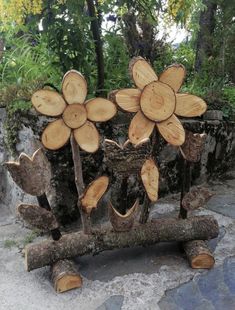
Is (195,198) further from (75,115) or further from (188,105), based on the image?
(75,115)

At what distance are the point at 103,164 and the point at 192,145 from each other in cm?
84

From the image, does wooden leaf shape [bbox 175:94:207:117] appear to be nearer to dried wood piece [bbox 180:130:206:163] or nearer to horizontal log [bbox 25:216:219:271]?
dried wood piece [bbox 180:130:206:163]

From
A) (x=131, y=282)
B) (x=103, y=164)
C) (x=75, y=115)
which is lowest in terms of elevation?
(x=131, y=282)

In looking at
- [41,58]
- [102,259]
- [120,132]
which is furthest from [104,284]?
[41,58]

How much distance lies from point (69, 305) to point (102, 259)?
1.65 feet

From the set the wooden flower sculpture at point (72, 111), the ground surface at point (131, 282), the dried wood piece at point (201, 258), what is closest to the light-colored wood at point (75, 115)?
the wooden flower sculpture at point (72, 111)

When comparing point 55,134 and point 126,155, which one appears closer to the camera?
point 55,134

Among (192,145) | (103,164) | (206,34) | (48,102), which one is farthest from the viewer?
(206,34)

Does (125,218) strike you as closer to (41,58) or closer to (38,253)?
(38,253)

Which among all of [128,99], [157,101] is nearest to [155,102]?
[157,101]

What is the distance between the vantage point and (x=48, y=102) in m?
2.23

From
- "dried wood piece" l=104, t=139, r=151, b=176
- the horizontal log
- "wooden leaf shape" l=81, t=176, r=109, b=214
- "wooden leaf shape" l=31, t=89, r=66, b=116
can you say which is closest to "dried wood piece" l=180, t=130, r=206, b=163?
"dried wood piece" l=104, t=139, r=151, b=176

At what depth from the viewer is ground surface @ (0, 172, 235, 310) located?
2211 millimetres

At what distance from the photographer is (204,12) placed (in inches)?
207
